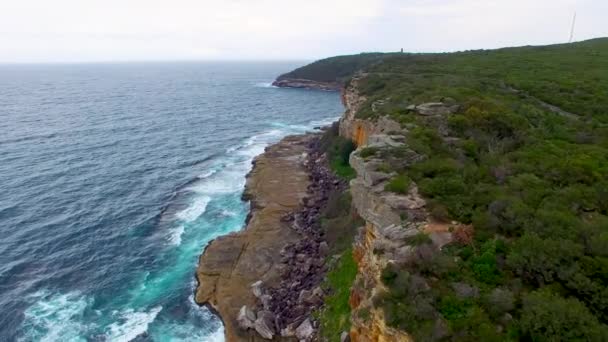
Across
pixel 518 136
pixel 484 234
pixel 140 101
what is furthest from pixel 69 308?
pixel 140 101

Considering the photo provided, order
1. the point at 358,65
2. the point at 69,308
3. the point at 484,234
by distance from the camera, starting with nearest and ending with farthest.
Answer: the point at 484,234 < the point at 69,308 < the point at 358,65

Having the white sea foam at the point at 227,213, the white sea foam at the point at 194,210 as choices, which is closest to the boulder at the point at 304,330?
the white sea foam at the point at 227,213

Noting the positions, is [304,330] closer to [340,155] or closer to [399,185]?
[399,185]

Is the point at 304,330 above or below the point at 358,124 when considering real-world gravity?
below

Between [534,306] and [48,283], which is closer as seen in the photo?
[534,306]

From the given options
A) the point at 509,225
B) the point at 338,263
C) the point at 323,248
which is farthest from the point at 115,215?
the point at 509,225

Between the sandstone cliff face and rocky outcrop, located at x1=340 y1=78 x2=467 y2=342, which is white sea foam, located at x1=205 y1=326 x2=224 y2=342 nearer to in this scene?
rocky outcrop, located at x1=340 y1=78 x2=467 y2=342

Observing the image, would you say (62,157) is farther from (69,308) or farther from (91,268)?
(69,308)
